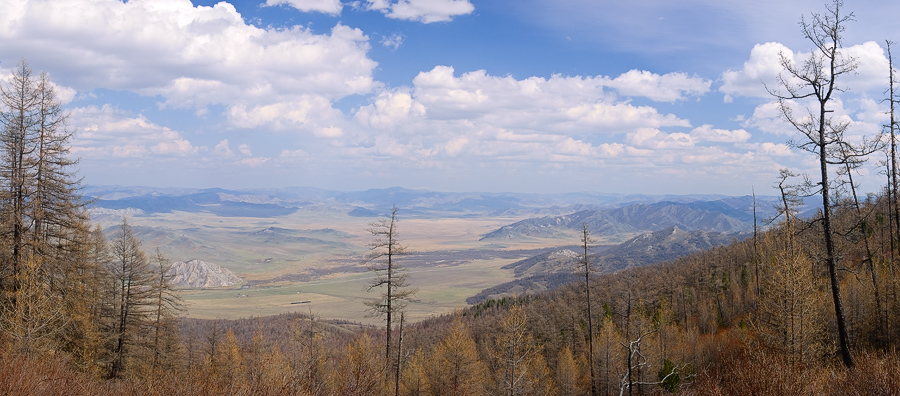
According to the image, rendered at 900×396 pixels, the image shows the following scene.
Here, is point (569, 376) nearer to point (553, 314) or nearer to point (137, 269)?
point (553, 314)

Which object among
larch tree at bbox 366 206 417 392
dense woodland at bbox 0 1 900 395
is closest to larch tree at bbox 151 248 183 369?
dense woodland at bbox 0 1 900 395

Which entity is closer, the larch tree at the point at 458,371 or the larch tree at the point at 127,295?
the larch tree at the point at 127,295

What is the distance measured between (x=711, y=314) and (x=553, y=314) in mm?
21567

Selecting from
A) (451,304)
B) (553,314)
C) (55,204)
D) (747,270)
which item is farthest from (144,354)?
(451,304)

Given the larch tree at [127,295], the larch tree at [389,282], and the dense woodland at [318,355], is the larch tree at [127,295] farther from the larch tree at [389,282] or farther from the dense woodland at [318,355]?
the larch tree at [389,282]

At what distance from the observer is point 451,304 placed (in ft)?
646

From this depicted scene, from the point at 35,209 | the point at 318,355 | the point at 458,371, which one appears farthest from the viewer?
the point at 458,371

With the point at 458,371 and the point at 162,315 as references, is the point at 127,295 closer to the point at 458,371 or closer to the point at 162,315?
the point at 162,315

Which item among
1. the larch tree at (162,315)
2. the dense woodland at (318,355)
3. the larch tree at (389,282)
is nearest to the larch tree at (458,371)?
the dense woodland at (318,355)

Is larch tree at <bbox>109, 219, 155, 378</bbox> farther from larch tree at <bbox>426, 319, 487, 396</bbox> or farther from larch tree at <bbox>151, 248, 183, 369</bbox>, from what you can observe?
larch tree at <bbox>426, 319, 487, 396</bbox>

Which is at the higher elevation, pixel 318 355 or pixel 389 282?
pixel 389 282

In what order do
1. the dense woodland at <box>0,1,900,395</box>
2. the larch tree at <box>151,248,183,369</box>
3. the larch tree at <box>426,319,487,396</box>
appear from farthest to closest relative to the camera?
the larch tree at <box>426,319,487,396</box> → the larch tree at <box>151,248,183,369</box> → the dense woodland at <box>0,1,900,395</box>

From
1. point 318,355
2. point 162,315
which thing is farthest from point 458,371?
point 162,315

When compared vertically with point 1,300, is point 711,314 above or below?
below
